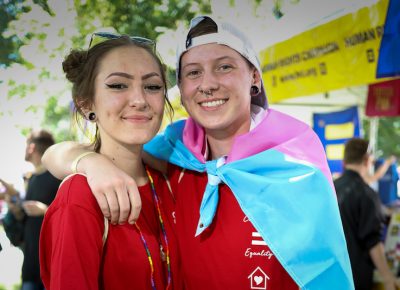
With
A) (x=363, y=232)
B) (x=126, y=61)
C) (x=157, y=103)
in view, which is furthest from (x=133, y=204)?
(x=363, y=232)

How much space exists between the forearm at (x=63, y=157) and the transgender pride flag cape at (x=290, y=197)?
52 centimetres

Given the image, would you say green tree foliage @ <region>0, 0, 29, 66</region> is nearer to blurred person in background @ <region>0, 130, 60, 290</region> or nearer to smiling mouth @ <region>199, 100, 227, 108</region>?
blurred person in background @ <region>0, 130, 60, 290</region>

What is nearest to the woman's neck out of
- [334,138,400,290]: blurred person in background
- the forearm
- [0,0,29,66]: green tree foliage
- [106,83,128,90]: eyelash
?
the forearm

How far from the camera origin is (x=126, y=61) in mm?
1759

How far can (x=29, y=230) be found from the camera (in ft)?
13.3

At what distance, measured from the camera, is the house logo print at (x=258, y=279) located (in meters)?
1.76

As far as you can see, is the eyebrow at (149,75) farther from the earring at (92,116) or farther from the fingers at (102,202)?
the fingers at (102,202)

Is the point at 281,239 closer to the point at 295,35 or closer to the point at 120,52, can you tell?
the point at 120,52

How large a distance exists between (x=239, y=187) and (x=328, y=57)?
3.01 metres

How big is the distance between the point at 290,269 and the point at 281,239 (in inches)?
4.5

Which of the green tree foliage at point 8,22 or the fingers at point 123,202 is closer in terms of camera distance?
the fingers at point 123,202

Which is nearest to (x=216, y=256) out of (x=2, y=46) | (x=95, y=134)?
(x=95, y=134)

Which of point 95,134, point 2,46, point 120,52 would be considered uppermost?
point 2,46

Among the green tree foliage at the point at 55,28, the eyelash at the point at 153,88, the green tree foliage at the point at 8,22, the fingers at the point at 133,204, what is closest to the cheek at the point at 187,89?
the eyelash at the point at 153,88
